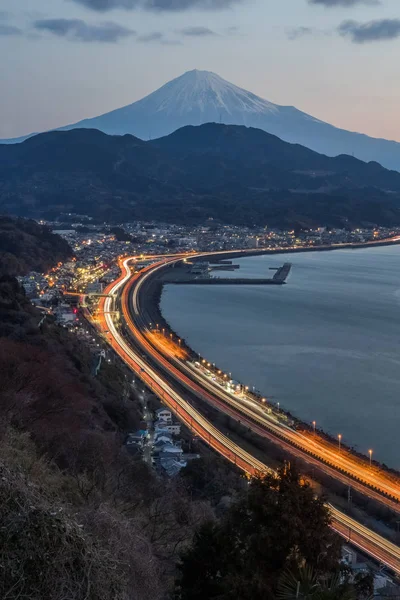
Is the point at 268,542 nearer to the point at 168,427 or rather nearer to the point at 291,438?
the point at 168,427

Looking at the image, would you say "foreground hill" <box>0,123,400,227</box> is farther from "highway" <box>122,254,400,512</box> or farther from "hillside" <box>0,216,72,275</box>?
"highway" <box>122,254,400,512</box>

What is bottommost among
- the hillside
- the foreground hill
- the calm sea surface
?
the calm sea surface

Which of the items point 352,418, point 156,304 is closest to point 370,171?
point 156,304

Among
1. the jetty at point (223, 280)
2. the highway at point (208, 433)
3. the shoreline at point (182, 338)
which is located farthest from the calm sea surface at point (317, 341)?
the highway at point (208, 433)

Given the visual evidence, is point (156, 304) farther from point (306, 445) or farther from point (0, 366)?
point (0, 366)

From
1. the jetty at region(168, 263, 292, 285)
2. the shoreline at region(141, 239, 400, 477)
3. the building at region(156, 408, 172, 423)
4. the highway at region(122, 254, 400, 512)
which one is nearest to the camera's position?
the highway at region(122, 254, 400, 512)

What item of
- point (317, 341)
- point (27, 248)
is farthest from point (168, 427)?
point (27, 248)

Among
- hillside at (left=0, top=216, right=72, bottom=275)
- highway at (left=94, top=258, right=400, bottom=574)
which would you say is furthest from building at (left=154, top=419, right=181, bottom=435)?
hillside at (left=0, top=216, right=72, bottom=275)
